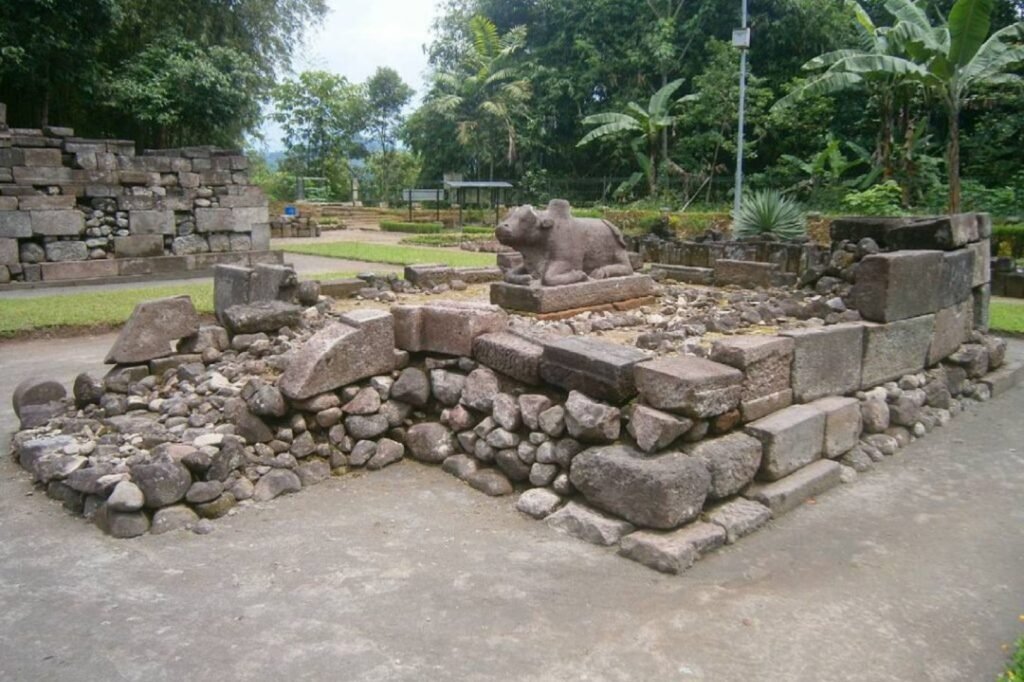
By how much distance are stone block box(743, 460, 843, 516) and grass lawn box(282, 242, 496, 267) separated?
1107cm

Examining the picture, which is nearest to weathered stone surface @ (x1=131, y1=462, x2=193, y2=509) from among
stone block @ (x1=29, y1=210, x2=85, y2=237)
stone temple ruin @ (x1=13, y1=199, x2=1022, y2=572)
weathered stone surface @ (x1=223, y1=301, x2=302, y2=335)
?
stone temple ruin @ (x1=13, y1=199, x2=1022, y2=572)

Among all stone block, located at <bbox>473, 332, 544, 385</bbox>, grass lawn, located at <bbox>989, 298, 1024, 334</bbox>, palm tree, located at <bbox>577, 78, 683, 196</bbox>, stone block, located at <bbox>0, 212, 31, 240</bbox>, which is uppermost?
palm tree, located at <bbox>577, 78, 683, 196</bbox>

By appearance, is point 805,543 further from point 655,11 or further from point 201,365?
point 655,11

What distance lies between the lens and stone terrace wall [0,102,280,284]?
13922mm

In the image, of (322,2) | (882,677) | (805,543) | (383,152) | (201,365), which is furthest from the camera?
(383,152)

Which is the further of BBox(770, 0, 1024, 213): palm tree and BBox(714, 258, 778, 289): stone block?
BBox(770, 0, 1024, 213): palm tree

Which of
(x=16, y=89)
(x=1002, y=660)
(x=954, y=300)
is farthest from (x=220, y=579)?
(x=16, y=89)

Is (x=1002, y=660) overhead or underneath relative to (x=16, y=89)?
underneath

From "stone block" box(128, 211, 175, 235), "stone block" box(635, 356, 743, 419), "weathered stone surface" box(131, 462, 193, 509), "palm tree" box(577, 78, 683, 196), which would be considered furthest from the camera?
"palm tree" box(577, 78, 683, 196)

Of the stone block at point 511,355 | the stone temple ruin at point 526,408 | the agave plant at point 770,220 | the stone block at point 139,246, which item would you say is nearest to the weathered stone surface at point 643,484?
the stone temple ruin at point 526,408

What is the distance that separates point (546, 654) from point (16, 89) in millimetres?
19495

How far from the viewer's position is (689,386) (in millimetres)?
5199

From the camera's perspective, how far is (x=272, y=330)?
24.8 feet

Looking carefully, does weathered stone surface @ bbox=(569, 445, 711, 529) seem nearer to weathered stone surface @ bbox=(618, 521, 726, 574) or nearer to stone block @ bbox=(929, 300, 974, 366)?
weathered stone surface @ bbox=(618, 521, 726, 574)
